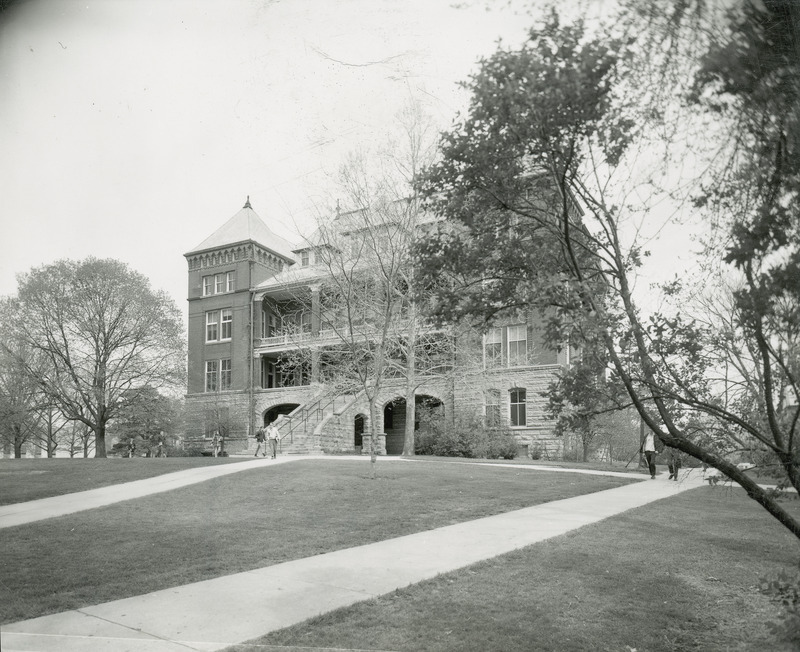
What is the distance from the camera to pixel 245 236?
41.3 metres

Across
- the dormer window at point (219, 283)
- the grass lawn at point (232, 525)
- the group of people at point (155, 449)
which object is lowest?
the group of people at point (155, 449)

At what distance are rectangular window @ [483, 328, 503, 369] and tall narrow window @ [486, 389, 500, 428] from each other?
1.39m

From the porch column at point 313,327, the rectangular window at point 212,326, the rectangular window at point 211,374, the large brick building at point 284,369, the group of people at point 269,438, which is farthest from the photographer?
the rectangular window at point 212,326

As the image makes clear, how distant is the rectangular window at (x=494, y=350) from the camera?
28.2m

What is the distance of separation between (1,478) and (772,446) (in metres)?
19.0

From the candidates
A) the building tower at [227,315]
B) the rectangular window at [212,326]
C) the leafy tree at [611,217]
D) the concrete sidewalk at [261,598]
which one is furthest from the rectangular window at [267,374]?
the leafy tree at [611,217]

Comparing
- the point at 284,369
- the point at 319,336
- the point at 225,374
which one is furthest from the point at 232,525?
the point at 225,374

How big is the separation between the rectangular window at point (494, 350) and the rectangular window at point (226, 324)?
65.4 ft

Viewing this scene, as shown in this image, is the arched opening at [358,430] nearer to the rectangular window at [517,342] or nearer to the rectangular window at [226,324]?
the rectangular window at [517,342]

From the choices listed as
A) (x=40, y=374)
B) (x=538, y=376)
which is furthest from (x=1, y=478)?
(x=538, y=376)

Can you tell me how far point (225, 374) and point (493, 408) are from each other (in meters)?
19.8

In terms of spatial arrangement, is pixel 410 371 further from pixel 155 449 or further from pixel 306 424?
pixel 155 449

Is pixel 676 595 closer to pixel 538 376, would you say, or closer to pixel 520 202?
pixel 520 202

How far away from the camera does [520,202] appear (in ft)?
17.1
